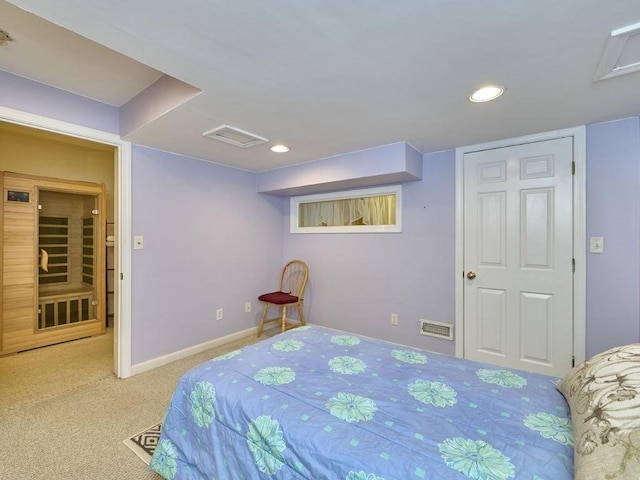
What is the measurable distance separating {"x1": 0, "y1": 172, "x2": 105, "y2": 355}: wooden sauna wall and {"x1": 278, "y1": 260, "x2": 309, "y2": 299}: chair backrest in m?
2.59

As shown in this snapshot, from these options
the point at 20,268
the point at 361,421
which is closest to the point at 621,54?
the point at 361,421

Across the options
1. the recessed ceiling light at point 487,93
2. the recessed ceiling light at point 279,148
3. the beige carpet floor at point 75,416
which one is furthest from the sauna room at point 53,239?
the recessed ceiling light at point 487,93

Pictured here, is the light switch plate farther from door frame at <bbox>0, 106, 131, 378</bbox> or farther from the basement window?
door frame at <bbox>0, 106, 131, 378</bbox>

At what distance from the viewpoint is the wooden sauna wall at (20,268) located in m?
2.95

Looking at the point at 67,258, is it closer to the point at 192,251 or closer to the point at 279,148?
the point at 192,251

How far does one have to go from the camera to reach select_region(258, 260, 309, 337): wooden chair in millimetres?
3547

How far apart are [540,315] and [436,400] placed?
181 centimetres

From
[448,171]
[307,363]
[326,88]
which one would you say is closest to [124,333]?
[307,363]

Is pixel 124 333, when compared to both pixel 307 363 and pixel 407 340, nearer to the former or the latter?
pixel 307 363

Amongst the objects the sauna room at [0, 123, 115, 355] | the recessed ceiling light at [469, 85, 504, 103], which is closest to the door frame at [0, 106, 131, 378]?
the sauna room at [0, 123, 115, 355]

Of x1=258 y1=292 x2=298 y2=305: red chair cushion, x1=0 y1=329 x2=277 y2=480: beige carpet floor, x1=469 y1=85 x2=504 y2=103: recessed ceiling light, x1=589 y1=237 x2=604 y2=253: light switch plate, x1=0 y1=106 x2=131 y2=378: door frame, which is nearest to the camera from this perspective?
x1=0 y1=329 x2=277 y2=480: beige carpet floor

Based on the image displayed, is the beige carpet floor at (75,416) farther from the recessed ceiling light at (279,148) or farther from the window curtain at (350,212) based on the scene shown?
the recessed ceiling light at (279,148)

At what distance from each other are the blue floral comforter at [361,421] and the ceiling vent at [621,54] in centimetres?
151

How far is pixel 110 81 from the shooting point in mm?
2074
